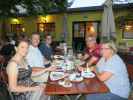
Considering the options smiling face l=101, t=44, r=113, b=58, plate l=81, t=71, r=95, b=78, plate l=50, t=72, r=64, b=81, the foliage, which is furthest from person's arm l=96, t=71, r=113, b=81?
the foliage

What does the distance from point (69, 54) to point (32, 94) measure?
323 cm

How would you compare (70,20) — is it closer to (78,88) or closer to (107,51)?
(107,51)

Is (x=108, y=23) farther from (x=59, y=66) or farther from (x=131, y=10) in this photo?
(x=59, y=66)

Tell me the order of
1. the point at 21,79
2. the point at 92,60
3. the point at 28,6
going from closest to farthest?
the point at 21,79 → the point at 92,60 → the point at 28,6

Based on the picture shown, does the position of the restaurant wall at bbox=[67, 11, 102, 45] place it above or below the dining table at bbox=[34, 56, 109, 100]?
above

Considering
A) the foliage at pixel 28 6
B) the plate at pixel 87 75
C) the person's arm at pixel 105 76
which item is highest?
the foliage at pixel 28 6

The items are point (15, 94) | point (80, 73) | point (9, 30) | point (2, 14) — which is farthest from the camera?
point (9, 30)

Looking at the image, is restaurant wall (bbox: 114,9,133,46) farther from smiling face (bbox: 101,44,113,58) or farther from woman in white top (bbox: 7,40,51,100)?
woman in white top (bbox: 7,40,51,100)

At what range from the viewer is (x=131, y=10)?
16969mm

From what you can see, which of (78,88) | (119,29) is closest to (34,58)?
(78,88)

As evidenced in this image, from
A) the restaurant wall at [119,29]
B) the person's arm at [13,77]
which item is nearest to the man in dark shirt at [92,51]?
the person's arm at [13,77]

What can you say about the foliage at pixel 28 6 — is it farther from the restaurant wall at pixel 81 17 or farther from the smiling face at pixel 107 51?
the smiling face at pixel 107 51

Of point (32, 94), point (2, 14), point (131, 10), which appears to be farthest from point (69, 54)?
point (131, 10)

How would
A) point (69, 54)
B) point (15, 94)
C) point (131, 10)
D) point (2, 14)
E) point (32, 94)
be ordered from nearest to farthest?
point (15, 94)
point (32, 94)
point (69, 54)
point (2, 14)
point (131, 10)
